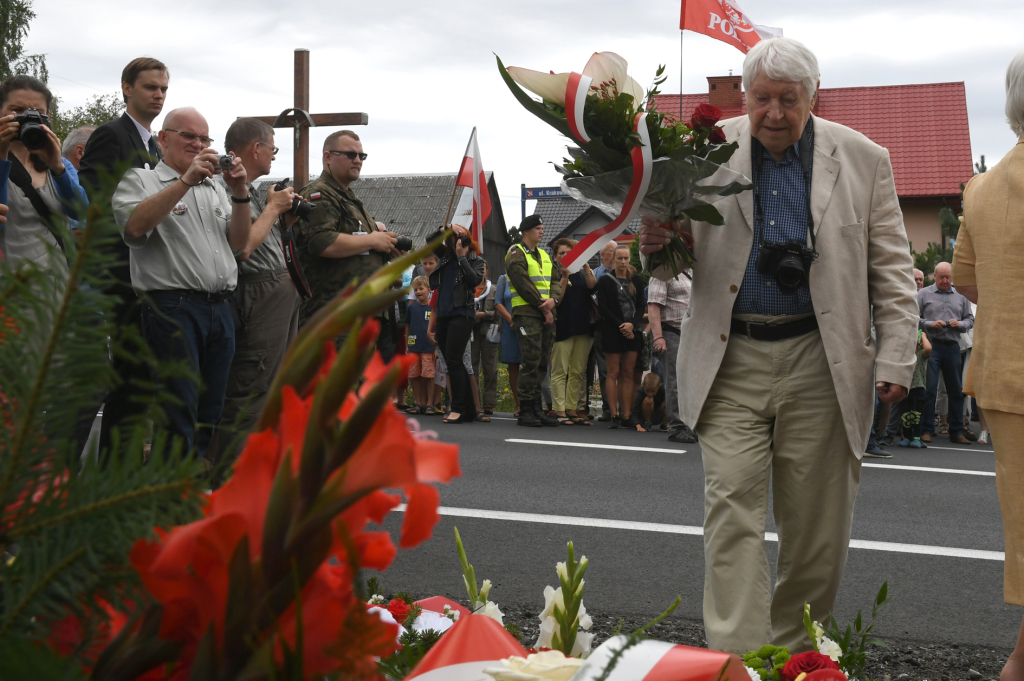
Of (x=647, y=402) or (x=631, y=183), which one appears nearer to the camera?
(x=631, y=183)

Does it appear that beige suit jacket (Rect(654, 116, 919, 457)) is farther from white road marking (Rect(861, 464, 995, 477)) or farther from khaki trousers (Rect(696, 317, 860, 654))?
white road marking (Rect(861, 464, 995, 477))

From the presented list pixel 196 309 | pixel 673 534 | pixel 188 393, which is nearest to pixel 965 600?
pixel 673 534

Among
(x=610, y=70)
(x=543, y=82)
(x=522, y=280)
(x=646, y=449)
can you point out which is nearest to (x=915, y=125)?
(x=522, y=280)

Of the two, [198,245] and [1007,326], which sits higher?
[198,245]

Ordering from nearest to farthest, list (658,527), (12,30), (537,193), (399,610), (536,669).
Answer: (536,669) < (399,610) < (658,527) < (12,30) < (537,193)

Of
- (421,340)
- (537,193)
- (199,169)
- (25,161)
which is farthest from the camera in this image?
(537,193)

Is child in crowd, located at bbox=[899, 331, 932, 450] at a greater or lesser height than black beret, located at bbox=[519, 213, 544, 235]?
lesser

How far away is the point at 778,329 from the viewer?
3.30 meters

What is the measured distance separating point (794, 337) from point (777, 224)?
378 millimetres

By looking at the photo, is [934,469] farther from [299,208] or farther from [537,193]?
[537,193]

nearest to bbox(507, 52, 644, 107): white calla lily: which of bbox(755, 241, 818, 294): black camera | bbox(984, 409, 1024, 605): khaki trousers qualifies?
bbox(755, 241, 818, 294): black camera

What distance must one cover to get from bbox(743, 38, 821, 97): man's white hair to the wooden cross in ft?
20.2

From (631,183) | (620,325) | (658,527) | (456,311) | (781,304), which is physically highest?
(631,183)

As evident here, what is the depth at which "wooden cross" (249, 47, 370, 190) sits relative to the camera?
29.9 ft
